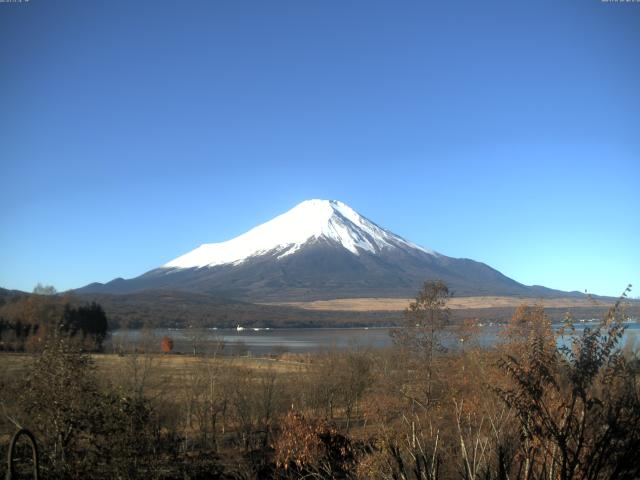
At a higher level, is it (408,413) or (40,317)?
(40,317)

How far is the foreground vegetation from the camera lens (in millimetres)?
5152

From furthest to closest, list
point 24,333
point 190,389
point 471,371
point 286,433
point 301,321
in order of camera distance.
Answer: point 301,321, point 24,333, point 190,389, point 471,371, point 286,433

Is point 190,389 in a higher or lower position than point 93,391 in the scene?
lower

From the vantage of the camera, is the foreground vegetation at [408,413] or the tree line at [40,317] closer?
the foreground vegetation at [408,413]

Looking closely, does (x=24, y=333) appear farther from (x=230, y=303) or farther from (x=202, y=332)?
(x=230, y=303)

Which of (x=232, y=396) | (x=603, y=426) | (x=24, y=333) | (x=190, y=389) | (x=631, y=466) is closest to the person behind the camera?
(x=631, y=466)

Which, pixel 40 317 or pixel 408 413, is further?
pixel 40 317

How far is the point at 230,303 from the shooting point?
19238 centimetres

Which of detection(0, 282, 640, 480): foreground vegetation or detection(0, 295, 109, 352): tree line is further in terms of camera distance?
detection(0, 295, 109, 352): tree line

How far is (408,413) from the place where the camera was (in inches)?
817

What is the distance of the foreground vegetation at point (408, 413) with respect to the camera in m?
5.15

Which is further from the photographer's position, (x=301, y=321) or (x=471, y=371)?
(x=301, y=321)

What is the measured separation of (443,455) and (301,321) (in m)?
146

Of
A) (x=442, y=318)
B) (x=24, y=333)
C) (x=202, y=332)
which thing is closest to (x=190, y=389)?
(x=442, y=318)
